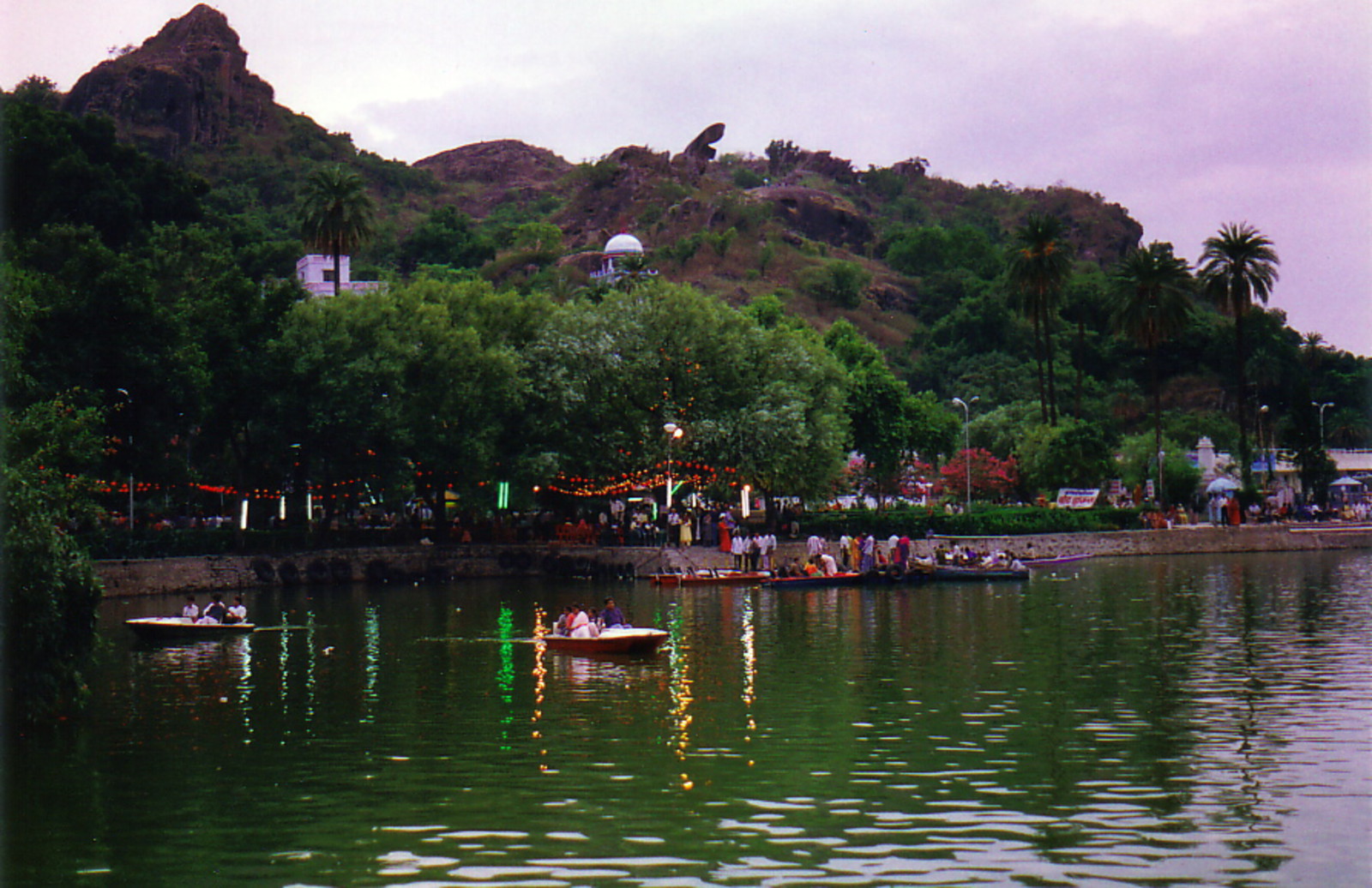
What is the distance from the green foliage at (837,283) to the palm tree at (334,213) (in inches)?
4604

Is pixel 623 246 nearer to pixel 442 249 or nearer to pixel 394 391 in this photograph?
pixel 442 249

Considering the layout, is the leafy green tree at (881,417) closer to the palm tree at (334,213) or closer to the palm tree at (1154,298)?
the palm tree at (1154,298)

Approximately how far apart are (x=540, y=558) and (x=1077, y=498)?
1359 inches

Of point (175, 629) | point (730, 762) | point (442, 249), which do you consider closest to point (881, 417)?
point (175, 629)

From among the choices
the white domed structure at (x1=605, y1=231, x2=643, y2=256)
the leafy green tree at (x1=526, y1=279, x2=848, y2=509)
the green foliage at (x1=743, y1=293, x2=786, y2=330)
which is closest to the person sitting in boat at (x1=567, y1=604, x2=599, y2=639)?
the leafy green tree at (x1=526, y1=279, x2=848, y2=509)

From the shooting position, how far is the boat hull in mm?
30534

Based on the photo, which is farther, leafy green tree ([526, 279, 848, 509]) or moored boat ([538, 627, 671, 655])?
leafy green tree ([526, 279, 848, 509])

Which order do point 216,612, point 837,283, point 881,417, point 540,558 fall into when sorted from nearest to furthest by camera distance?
point 216,612, point 540,558, point 881,417, point 837,283

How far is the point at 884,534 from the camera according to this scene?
220ft

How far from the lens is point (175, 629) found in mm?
36188

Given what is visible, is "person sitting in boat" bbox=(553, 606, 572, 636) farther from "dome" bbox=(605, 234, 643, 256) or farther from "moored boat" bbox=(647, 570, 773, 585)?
"dome" bbox=(605, 234, 643, 256)

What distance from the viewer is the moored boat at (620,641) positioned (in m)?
30.5

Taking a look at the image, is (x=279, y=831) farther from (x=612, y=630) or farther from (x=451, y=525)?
(x=451, y=525)

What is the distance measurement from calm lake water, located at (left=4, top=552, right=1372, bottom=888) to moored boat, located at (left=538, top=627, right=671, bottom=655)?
528 millimetres
